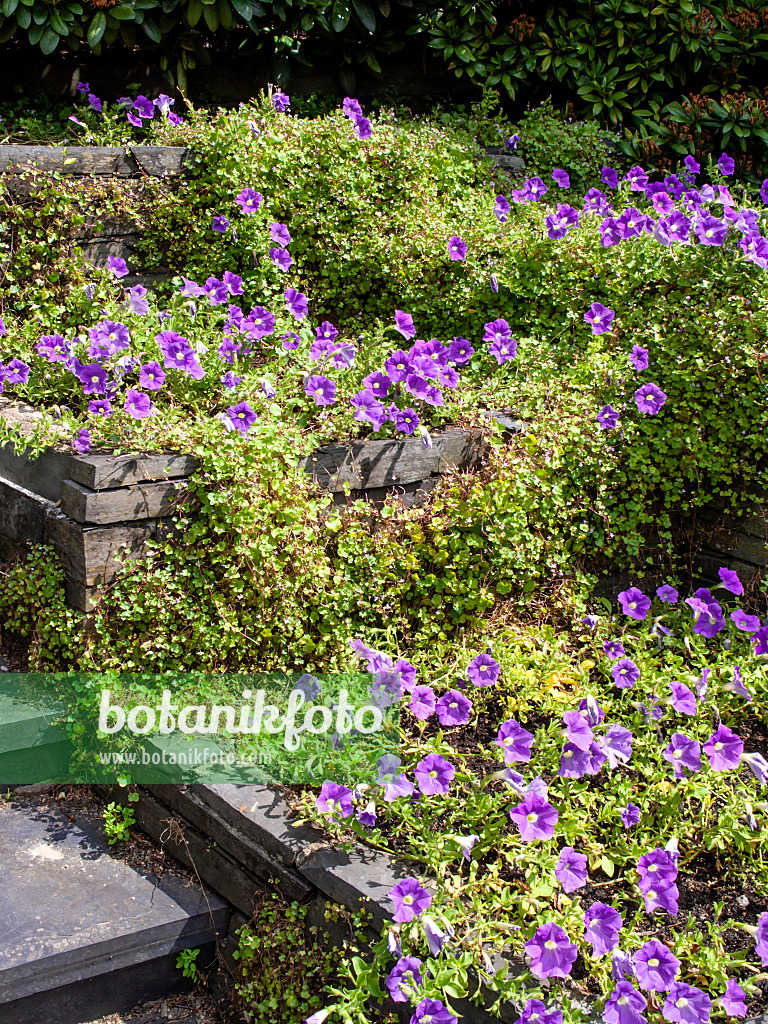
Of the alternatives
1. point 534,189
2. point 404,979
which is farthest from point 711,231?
point 404,979

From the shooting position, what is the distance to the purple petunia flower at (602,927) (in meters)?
1.65

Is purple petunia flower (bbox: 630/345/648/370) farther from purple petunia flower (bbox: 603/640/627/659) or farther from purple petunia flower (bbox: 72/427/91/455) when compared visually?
purple petunia flower (bbox: 72/427/91/455)

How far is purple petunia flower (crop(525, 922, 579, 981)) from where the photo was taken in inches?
62.0

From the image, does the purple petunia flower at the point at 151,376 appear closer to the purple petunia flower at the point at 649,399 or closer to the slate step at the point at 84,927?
the slate step at the point at 84,927

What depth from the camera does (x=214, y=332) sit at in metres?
3.04

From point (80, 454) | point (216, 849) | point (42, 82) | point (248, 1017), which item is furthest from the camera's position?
point (42, 82)

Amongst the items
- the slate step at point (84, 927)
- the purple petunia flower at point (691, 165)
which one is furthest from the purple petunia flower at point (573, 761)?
the purple petunia flower at point (691, 165)

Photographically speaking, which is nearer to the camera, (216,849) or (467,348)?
(216,849)

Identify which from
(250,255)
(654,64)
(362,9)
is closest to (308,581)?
(250,255)

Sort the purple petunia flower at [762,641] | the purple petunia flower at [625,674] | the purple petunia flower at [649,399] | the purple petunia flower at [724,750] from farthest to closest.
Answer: the purple petunia flower at [649,399] → the purple petunia flower at [762,641] → the purple petunia flower at [625,674] → the purple petunia flower at [724,750]

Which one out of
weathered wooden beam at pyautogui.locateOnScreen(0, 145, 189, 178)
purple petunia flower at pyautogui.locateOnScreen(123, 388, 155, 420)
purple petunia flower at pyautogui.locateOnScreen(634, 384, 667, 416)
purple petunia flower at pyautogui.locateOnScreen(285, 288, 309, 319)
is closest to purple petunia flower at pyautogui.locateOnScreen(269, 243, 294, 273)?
purple petunia flower at pyautogui.locateOnScreen(285, 288, 309, 319)

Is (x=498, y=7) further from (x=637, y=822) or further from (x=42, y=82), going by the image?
(x=637, y=822)

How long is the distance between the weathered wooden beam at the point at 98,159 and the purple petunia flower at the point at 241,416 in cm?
170

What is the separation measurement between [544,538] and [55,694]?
1657mm
